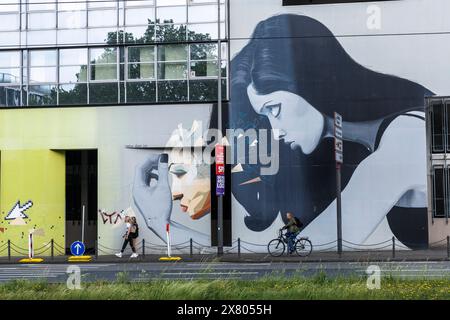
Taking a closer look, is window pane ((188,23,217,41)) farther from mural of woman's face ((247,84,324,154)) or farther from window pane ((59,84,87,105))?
window pane ((59,84,87,105))

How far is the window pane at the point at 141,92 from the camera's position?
92.4 ft

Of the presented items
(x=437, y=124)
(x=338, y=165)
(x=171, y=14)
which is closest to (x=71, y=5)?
(x=171, y=14)

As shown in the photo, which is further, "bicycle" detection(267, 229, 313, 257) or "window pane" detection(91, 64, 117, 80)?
"window pane" detection(91, 64, 117, 80)

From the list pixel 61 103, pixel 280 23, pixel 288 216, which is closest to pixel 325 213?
pixel 288 216

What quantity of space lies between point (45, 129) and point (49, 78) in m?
2.42

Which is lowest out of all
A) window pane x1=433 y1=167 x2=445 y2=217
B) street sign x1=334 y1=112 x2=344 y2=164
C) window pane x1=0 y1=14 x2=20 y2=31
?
window pane x1=433 y1=167 x2=445 y2=217

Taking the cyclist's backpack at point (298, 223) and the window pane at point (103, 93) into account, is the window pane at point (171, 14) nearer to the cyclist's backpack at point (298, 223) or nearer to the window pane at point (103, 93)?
the window pane at point (103, 93)

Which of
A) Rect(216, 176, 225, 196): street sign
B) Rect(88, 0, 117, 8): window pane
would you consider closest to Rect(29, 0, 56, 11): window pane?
Rect(88, 0, 117, 8): window pane

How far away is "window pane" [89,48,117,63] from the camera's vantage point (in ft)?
93.9

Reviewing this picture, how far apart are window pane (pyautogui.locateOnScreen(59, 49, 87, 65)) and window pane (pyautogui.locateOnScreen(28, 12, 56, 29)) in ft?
4.63

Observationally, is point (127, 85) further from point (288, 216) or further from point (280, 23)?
point (288, 216)

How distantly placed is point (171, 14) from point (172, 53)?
1.76 metres

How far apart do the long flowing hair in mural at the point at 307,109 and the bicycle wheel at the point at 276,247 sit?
189 cm

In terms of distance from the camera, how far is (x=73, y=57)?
28812mm
